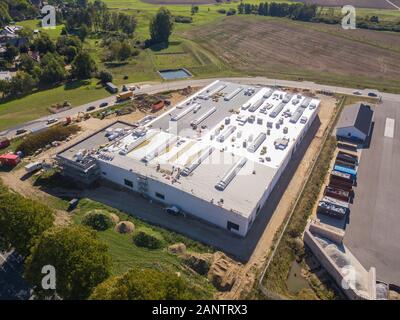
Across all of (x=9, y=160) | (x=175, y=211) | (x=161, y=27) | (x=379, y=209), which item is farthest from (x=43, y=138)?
(x=161, y=27)

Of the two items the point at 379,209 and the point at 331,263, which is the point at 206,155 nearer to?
the point at 331,263

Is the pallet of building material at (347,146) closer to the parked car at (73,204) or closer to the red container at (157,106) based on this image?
the red container at (157,106)

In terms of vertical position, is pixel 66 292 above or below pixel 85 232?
below

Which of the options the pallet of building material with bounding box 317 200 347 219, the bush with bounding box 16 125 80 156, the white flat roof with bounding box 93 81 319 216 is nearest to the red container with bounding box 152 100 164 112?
the white flat roof with bounding box 93 81 319 216

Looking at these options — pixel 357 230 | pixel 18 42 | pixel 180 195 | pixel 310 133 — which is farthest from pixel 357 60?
pixel 18 42

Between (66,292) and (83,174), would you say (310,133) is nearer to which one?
(83,174)

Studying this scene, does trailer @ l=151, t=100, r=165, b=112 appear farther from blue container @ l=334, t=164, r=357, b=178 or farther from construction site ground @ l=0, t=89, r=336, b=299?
blue container @ l=334, t=164, r=357, b=178
